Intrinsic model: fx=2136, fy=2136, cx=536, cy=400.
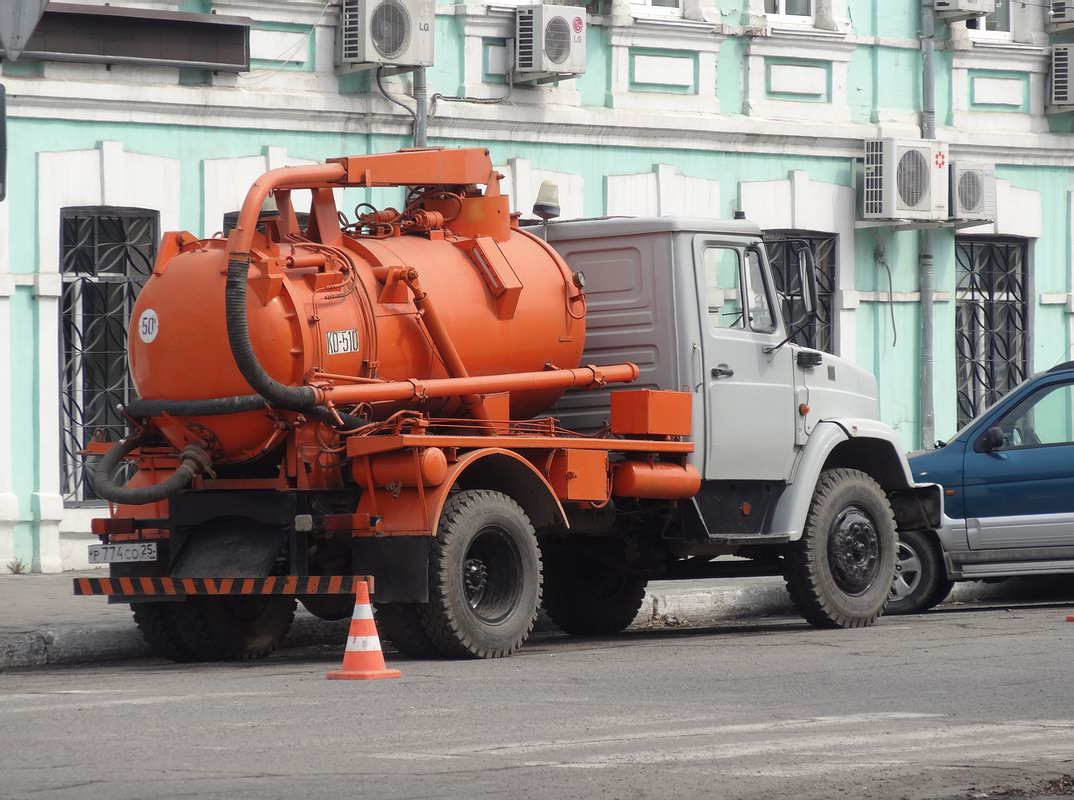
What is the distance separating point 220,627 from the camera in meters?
12.1

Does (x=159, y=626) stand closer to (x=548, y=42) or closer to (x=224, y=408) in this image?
(x=224, y=408)

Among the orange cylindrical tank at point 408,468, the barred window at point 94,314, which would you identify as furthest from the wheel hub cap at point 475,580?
the barred window at point 94,314

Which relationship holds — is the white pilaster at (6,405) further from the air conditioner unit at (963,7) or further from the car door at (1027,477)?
the air conditioner unit at (963,7)

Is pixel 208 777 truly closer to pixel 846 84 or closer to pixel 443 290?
pixel 443 290

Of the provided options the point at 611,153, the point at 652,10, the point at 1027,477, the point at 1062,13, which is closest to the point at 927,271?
the point at 1062,13

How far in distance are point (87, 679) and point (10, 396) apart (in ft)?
21.6

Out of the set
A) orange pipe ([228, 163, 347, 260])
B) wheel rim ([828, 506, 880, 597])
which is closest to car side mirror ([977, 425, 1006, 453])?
wheel rim ([828, 506, 880, 597])

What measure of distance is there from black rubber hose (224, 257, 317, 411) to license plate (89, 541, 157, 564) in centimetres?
125

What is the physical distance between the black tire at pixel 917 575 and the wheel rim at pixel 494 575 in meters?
4.49

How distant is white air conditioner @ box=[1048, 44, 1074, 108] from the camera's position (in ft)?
74.3

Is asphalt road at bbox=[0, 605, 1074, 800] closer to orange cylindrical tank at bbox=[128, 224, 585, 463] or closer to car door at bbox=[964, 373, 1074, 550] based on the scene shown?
orange cylindrical tank at bbox=[128, 224, 585, 463]

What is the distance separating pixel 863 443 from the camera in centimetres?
1430

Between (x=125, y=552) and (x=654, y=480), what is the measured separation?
3.10 metres

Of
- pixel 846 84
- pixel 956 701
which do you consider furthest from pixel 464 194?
pixel 846 84
